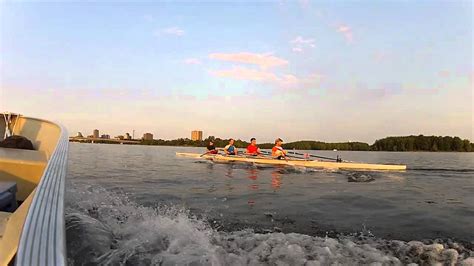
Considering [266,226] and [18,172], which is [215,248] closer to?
[266,226]

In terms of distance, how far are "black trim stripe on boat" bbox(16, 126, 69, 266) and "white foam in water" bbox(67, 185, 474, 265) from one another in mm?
1648

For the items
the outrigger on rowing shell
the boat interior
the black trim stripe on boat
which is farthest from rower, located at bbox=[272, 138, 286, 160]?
the black trim stripe on boat

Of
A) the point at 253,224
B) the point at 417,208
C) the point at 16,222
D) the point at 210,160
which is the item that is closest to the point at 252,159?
the point at 210,160

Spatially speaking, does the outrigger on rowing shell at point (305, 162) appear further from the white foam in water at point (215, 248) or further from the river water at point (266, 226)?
the white foam in water at point (215, 248)

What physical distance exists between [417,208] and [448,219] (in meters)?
0.97

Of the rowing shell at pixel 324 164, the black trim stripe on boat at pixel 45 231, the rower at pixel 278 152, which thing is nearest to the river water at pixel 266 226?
the black trim stripe on boat at pixel 45 231

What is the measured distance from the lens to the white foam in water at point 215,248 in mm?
3492

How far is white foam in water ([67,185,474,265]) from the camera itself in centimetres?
349

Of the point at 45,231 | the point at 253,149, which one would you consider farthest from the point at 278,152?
the point at 45,231

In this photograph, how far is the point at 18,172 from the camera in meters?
3.90

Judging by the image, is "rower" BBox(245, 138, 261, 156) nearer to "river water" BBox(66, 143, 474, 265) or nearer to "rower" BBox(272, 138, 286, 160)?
"rower" BBox(272, 138, 286, 160)

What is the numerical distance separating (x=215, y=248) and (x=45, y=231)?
2713 mm

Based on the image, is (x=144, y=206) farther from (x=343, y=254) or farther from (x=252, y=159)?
(x=252, y=159)

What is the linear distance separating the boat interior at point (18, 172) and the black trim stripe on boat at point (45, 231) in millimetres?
152
